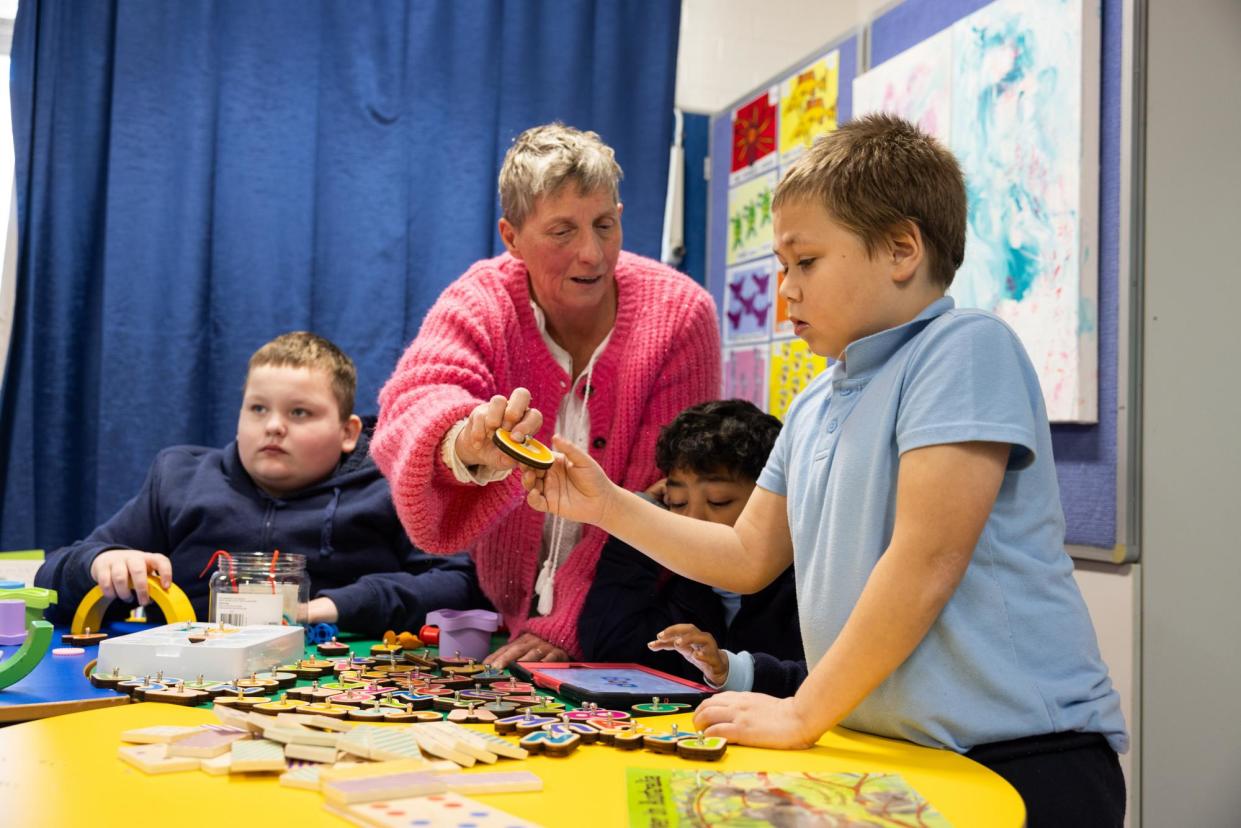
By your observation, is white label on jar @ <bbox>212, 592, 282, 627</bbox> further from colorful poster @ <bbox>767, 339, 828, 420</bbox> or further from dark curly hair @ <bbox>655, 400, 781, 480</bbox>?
colorful poster @ <bbox>767, 339, 828, 420</bbox>

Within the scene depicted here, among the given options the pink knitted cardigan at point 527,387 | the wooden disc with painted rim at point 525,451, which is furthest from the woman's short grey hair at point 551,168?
the wooden disc with painted rim at point 525,451

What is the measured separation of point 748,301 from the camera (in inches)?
134

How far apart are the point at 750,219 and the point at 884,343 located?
2.38 meters

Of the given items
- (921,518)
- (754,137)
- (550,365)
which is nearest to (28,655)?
(550,365)

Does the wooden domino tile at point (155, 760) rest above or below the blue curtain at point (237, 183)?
below

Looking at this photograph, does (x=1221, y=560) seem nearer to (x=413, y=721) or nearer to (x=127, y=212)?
(x=413, y=721)

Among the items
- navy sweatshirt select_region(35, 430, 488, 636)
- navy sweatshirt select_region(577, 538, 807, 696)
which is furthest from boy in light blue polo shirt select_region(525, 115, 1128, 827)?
navy sweatshirt select_region(35, 430, 488, 636)

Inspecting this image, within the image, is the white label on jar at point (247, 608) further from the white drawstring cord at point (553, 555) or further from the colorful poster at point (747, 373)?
the colorful poster at point (747, 373)

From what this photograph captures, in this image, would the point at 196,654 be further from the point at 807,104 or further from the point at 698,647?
the point at 807,104

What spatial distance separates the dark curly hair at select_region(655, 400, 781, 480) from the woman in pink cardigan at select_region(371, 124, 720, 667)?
128mm

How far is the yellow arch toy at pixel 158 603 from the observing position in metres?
1.74

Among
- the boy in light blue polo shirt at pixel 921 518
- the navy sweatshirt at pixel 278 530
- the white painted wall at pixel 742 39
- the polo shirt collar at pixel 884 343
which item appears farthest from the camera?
the white painted wall at pixel 742 39

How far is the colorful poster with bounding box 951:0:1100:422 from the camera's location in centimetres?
207

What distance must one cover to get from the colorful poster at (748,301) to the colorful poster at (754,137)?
0.31 metres
